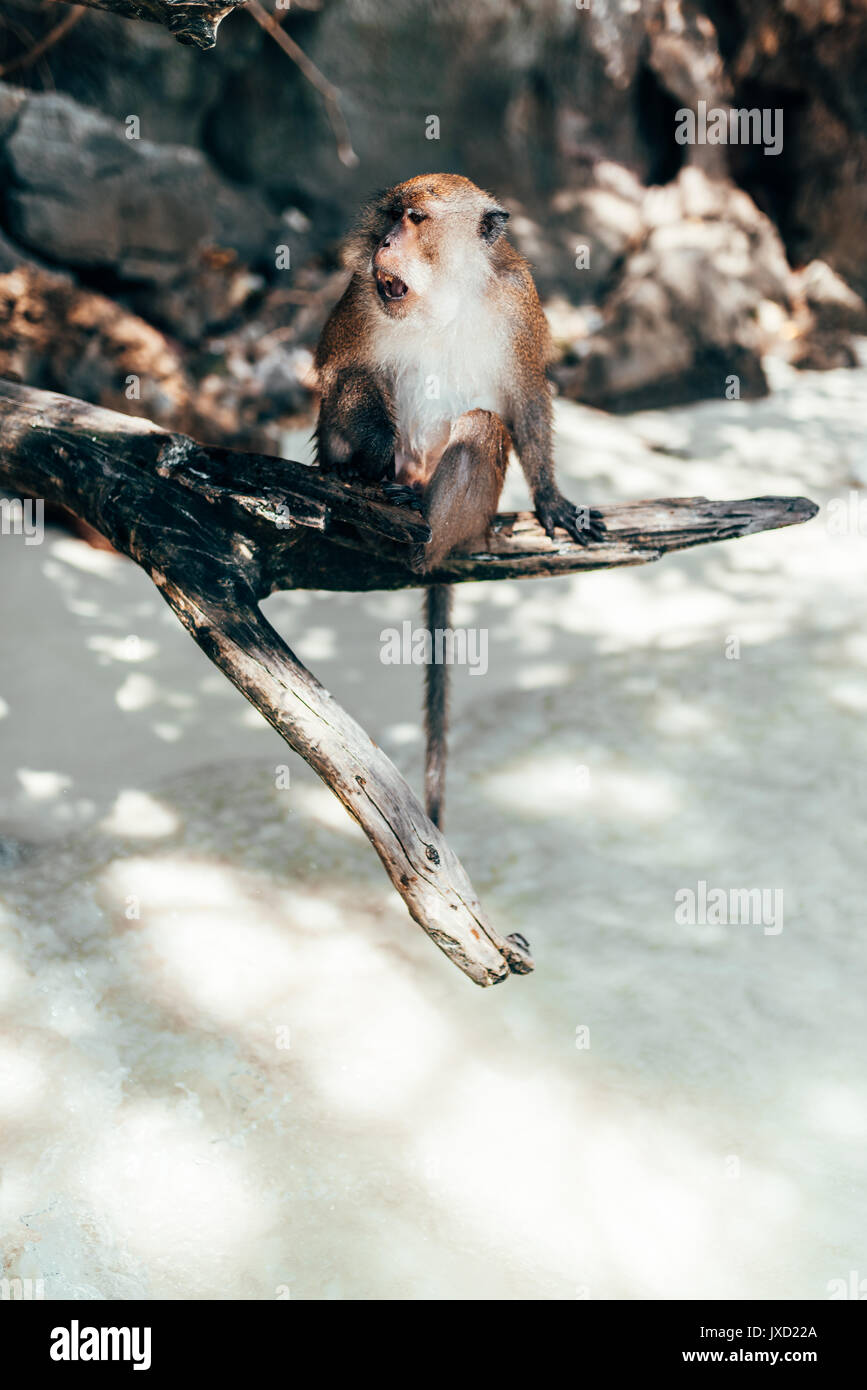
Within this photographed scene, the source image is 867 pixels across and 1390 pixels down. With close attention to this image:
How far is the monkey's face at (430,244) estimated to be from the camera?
9.92 ft

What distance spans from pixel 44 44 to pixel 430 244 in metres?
4.66

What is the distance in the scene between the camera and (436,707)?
359cm

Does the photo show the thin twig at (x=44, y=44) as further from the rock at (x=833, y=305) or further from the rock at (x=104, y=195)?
the rock at (x=833, y=305)

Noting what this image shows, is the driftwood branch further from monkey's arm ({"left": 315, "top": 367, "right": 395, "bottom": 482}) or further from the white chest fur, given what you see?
the white chest fur

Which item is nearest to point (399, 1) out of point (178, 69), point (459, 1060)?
point (178, 69)

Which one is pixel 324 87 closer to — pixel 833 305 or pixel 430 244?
pixel 833 305

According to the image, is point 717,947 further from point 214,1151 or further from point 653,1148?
point 214,1151

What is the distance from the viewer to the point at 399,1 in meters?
7.53

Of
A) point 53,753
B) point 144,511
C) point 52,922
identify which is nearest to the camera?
point 144,511

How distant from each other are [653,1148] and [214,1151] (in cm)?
112

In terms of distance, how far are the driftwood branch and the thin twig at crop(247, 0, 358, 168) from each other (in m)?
4.28

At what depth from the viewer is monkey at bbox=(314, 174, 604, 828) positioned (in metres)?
3.09

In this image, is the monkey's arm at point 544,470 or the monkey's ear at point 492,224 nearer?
the monkey's ear at point 492,224

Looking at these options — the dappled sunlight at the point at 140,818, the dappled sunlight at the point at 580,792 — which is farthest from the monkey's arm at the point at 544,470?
the dappled sunlight at the point at 140,818
